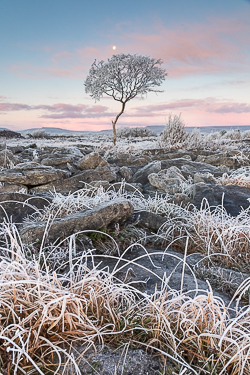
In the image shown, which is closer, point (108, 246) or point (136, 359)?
point (136, 359)

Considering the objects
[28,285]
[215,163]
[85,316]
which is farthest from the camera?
[215,163]

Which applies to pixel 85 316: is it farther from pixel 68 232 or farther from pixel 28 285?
pixel 68 232

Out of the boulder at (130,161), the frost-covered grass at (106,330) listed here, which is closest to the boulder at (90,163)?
the boulder at (130,161)

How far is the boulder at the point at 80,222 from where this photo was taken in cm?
262

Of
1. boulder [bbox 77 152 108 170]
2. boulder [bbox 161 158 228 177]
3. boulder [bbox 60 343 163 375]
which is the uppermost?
boulder [bbox 77 152 108 170]

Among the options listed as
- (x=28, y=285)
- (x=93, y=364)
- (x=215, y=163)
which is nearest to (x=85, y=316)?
(x=93, y=364)

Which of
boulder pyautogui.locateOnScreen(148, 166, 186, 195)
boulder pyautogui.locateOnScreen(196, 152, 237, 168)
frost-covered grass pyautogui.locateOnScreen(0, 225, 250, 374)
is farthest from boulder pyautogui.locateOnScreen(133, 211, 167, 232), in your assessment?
boulder pyautogui.locateOnScreen(196, 152, 237, 168)

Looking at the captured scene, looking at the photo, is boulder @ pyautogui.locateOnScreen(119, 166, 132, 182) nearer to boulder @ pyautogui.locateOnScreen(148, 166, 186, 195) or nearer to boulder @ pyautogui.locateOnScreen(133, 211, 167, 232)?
boulder @ pyautogui.locateOnScreen(148, 166, 186, 195)

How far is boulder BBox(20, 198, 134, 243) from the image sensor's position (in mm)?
2619

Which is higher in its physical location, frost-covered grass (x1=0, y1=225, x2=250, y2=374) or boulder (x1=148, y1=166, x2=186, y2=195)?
boulder (x1=148, y1=166, x2=186, y2=195)

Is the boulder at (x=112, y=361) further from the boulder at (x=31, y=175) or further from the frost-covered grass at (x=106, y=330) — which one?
the boulder at (x=31, y=175)

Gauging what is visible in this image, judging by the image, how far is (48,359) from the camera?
1268 millimetres

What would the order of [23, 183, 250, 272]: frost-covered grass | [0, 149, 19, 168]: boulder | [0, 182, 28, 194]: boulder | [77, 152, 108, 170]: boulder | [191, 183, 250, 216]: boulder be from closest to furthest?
[23, 183, 250, 272]: frost-covered grass, [191, 183, 250, 216]: boulder, [0, 182, 28, 194]: boulder, [77, 152, 108, 170]: boulder, [0, 149, 19, 168]: boulder

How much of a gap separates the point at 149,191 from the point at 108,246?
2.21 metres
